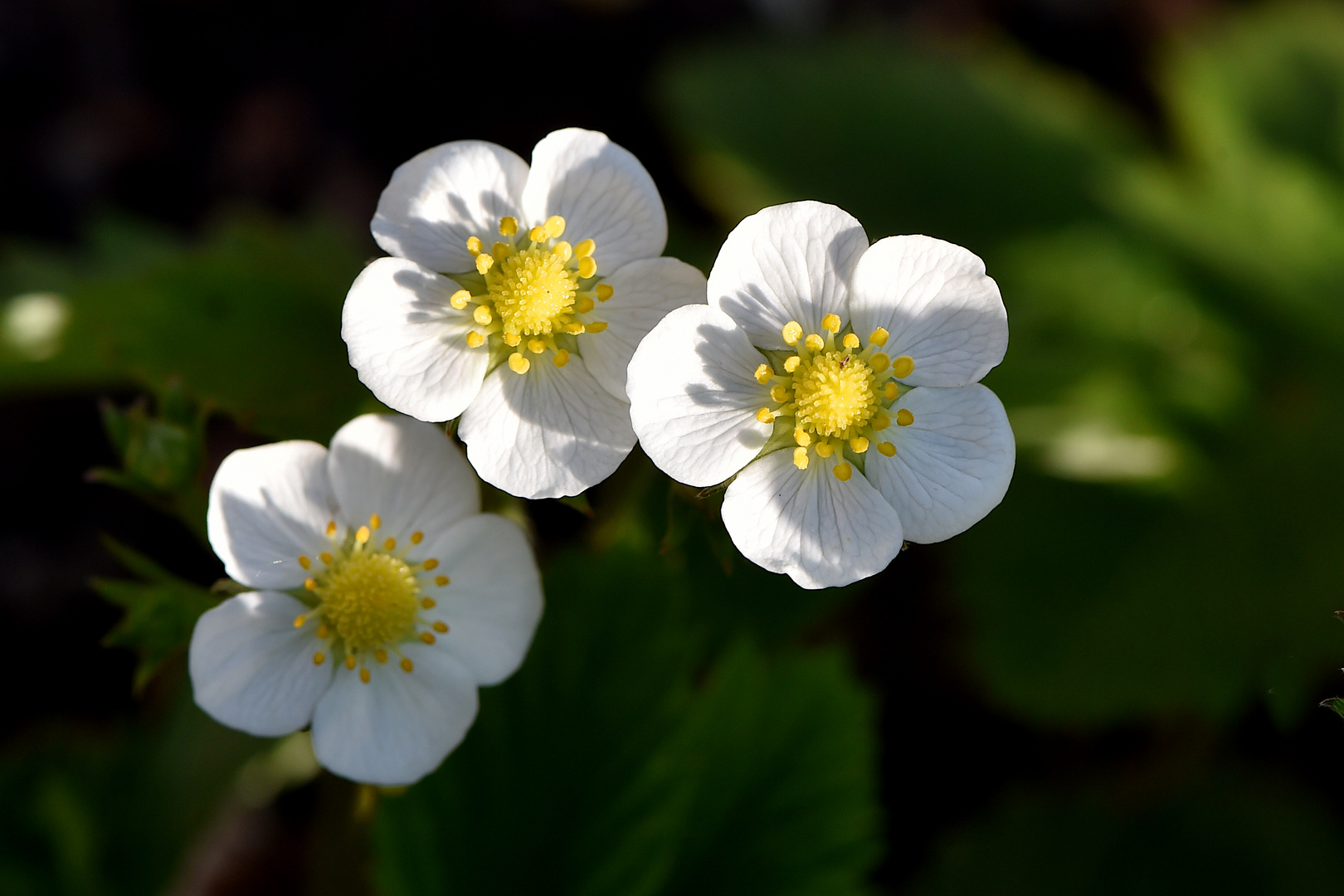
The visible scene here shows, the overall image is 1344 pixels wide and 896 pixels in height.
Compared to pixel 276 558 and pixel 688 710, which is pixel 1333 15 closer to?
pixel 688 710

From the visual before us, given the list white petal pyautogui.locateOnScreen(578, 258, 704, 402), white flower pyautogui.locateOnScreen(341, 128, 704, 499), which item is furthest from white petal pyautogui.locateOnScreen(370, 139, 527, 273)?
white petal pyautogui.locateOnScreen(578, 258, 704, 402)

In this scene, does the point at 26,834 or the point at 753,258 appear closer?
the point at 753,258

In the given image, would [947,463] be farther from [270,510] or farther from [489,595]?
[270,510]

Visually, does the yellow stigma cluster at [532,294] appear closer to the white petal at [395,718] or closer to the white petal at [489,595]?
the white petal at [489,595]

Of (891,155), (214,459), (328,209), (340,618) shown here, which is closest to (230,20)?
(328,209)

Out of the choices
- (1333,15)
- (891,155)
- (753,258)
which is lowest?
(753,258)

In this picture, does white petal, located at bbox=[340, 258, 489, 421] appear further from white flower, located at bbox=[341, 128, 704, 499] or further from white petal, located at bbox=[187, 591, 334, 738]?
white petal, located at bbox=[187, 591, 334, 738]
